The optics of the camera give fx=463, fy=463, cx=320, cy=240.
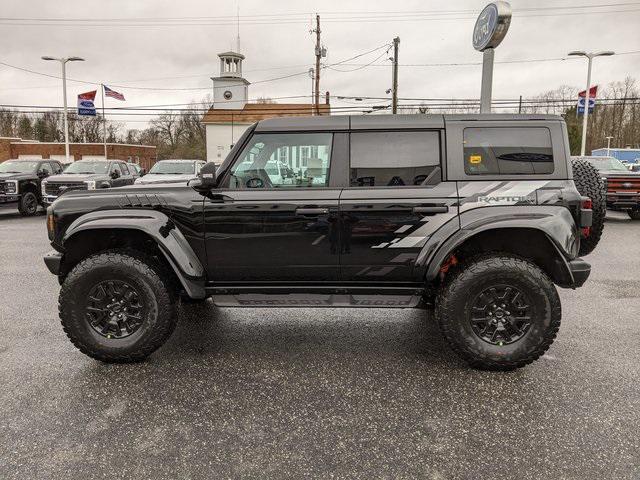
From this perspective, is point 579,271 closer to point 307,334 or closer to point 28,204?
point 307,334

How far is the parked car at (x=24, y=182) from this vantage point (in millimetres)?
13719

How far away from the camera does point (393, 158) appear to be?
3.53 m

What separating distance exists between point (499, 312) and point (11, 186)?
1487 centimetres

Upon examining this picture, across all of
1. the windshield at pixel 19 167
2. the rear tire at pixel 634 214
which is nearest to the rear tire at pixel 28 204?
the windshield at pixel 19 167

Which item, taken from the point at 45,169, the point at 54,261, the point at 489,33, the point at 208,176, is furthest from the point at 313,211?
the point at 45,169

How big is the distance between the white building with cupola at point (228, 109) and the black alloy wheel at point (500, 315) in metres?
47.0

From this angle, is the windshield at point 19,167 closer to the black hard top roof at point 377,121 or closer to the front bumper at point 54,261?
the front bumper at point 54,261

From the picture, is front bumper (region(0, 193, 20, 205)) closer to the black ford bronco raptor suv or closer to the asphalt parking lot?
the asphalt parking lot

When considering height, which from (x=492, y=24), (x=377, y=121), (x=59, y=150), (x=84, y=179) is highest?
(x=492, y=24)

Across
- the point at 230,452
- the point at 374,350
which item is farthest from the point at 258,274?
the point at 230,452

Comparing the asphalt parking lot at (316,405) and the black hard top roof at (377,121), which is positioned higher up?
the black hard top roof at (377,121)

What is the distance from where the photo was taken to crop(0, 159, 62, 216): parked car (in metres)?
13.7

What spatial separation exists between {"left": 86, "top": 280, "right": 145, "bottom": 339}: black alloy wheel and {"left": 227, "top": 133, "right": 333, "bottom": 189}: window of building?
1.16 meters

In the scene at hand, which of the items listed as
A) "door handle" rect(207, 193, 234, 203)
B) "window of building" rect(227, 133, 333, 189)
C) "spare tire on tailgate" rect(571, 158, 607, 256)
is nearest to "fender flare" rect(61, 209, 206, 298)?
"door handle" rect(207, 193, 234, 203)
